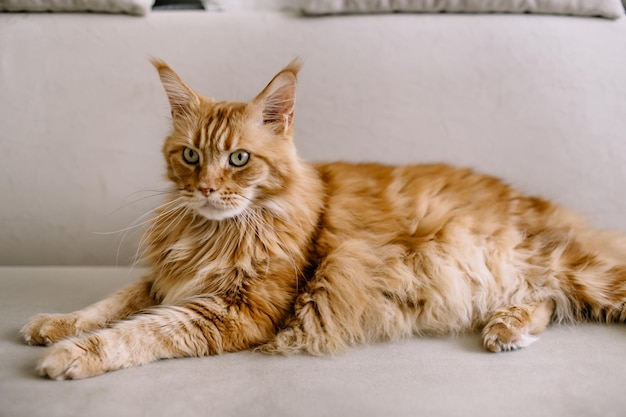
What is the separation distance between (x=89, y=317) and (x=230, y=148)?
0.71 meters

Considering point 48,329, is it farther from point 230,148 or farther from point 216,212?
point 230,148

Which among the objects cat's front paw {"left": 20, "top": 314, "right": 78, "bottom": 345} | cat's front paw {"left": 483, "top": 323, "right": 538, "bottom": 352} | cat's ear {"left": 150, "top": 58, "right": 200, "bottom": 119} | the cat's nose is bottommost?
cat's front paw {"left": 20, "top": 314, "right": 78, "bottom": 345}

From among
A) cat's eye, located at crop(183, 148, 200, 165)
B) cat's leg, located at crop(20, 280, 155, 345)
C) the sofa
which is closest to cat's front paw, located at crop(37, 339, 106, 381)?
cat's leg, located at crop(20, 280, 155, 345)

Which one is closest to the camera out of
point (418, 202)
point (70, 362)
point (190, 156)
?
point (70, 362)

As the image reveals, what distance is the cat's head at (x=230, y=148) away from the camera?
5.74 ft

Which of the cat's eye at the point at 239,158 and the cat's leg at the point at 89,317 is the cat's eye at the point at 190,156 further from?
the cat's leg at the point at 89,317

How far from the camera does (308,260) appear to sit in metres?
1.91

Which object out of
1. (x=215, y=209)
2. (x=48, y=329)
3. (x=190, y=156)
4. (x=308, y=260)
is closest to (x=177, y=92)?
(x=190, y=156)

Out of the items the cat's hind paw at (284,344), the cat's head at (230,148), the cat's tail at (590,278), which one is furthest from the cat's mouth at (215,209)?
the cat's tail at (590,278)

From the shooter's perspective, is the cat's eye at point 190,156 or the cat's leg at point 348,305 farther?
the cat's eye at point 190,156

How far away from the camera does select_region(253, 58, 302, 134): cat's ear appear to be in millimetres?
1778

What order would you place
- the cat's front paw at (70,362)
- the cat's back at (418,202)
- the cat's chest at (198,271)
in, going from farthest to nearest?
the cat's back at (418,202), the cat's chest at (198,271), the cat's front paw at (70,362)

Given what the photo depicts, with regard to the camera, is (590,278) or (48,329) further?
(590,278)

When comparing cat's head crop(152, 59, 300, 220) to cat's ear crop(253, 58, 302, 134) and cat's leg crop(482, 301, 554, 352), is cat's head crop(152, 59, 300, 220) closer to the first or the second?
cat's ear crop(253, 58, 302, 134)
